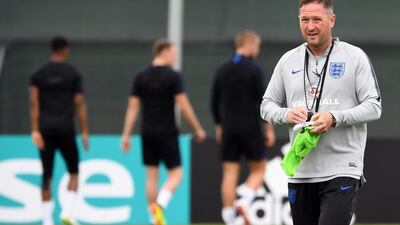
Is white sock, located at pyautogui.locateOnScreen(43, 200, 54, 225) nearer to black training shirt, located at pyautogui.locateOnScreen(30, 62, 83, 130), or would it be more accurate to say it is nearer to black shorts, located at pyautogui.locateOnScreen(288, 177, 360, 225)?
black training shirt, located at pyautogui.locateOnScreen(30, 62, 83, 130)

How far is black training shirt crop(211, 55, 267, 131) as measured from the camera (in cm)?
1155

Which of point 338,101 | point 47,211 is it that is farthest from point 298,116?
point 47,211

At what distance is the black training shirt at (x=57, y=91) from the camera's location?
11.8 metres

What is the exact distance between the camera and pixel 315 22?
19.3 feet

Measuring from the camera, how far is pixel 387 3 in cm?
1456

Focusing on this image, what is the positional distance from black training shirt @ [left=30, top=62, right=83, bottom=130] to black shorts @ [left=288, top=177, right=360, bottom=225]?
19.9 ft

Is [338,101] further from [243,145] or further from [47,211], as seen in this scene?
[47,211]

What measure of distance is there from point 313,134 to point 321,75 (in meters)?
0.35

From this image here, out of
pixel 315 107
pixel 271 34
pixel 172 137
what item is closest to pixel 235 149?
pixel 172 137

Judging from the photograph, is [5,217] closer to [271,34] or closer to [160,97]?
[160,97]

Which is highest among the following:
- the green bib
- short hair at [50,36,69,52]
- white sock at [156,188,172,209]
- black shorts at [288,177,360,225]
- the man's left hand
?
short hair at [50,36,69,52]

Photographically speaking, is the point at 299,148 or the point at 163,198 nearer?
the point at 299,148

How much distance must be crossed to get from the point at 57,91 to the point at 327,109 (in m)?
6.25

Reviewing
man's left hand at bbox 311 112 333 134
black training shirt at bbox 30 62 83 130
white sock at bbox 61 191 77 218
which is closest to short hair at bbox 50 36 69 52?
black training shirt at bbox 30 62 83 130
